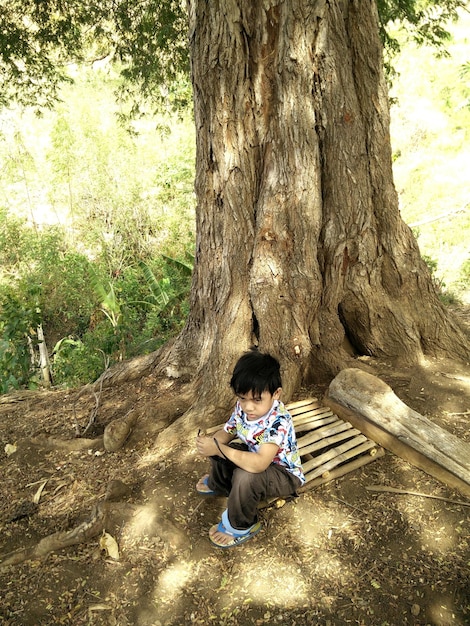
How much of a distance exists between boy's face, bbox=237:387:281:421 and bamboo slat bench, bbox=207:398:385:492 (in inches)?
28.4

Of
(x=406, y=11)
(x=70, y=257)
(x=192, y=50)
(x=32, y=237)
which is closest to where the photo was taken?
(x=192, y=50)

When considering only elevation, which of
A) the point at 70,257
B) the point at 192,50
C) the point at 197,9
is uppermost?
the point at 197,9

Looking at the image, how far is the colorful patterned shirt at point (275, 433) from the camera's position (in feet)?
8.45

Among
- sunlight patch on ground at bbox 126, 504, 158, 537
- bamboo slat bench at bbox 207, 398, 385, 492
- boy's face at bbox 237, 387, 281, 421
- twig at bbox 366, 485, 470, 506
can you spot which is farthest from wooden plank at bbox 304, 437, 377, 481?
sunlight patch on ground at bbox 126, 504, 158, 537

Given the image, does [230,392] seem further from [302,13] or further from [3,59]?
[3,59]

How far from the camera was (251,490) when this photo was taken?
2545mm

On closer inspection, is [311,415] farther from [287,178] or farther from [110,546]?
[287,178]

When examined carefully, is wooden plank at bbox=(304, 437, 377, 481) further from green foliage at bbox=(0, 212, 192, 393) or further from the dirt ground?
green foliage at bbox=(0, 212, 192, 393)

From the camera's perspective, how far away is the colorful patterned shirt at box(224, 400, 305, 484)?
2576mm

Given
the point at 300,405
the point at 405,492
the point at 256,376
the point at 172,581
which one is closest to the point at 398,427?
the point at 405,492

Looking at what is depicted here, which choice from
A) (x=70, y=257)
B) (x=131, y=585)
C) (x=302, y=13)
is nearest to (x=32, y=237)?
(x=70, y=257)

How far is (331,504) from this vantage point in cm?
287

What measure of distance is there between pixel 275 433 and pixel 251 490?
33cm

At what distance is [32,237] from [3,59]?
182 inches
